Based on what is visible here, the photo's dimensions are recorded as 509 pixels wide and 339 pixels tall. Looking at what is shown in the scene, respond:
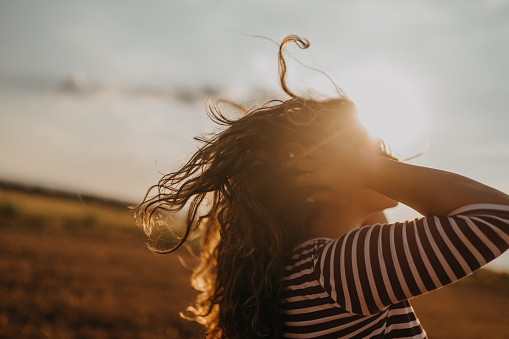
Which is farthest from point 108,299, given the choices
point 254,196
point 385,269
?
point 385,269

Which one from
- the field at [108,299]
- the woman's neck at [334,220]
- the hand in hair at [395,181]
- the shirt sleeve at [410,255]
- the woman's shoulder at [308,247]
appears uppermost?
the hand in hair at [395,181]

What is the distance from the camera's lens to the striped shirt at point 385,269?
1088 millimetres

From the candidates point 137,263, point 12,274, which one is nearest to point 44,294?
point 12,274

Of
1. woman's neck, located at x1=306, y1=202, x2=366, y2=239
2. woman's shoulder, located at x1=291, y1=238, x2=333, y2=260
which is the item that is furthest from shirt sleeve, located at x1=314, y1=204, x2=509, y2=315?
woman's neck, located at x1=306, y1=202, x2=366, y2=239

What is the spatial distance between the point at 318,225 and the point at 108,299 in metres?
5.21

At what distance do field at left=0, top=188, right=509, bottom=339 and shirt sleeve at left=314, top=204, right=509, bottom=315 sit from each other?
155 centimetres

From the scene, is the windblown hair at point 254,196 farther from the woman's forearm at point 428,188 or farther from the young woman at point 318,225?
the woman's forearm at point 428,188

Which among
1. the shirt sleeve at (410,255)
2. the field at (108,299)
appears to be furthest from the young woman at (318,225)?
the field at (108,299)

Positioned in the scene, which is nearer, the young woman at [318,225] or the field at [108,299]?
the young woman at [318,225]

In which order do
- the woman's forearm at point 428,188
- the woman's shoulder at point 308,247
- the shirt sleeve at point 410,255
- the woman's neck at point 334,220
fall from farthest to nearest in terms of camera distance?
the woman's neck at point 334,220 → the woman's shoulder at point 308,247 → the woman's forearm at point 428,188 → the shirt sleeve at point 410,255

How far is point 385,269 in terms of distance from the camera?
118 cm

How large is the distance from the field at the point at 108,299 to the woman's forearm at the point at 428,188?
1.63 metres

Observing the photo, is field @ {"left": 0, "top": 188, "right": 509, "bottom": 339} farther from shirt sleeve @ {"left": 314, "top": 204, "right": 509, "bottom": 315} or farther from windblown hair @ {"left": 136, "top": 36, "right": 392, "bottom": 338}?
shirt sleeve @ {"left": 314, "top": 204, "right": 509, "bottom": 315}

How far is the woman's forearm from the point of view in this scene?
119cm
